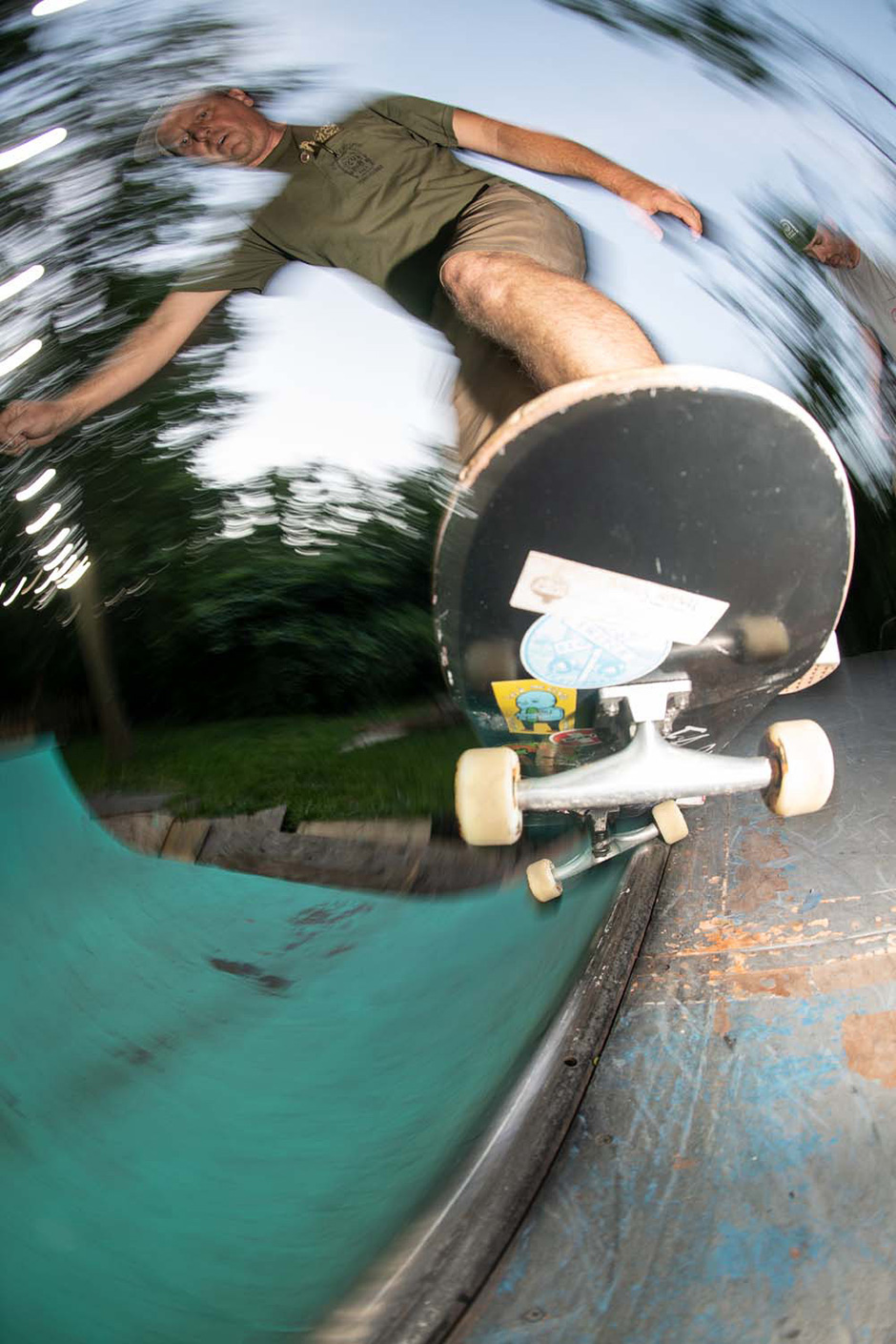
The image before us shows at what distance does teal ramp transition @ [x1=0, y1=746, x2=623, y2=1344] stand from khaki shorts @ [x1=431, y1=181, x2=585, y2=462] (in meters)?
0.94

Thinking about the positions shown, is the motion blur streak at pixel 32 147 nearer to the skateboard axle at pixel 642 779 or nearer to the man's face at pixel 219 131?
the man's face at pixel 219 131

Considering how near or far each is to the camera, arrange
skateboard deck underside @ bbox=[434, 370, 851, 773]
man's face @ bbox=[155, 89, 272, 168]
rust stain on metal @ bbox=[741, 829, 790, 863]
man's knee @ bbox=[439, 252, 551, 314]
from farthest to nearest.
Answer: rust stain on metal @ bbox=[741, 829, 790, 863] → man's knee @ bbox=[439, 252, 551, 314] → man's face @ bbox=[155, 89, 272, 168] → skateboard deck underside @ bbox=[434, 370, 851, 773]

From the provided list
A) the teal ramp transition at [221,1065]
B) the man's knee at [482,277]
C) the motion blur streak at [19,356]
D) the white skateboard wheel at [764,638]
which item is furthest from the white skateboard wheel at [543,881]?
the motion blur streak at [19,356]

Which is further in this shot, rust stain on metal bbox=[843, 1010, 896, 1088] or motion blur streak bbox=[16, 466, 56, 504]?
motion blur streak bbox=[16, 466, 56, 504]

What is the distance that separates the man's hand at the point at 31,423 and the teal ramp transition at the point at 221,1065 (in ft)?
1.66

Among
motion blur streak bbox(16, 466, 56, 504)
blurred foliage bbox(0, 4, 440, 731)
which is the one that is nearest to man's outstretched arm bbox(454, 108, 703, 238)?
blurred foliage bbox(0, 4, 440, 731)

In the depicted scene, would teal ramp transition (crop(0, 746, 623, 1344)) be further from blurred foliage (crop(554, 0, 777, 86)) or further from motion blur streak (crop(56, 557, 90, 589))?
blurred foliage (crop(554, 0, 777, 86))

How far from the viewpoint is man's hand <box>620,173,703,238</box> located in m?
1.31

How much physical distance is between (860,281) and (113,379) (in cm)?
139

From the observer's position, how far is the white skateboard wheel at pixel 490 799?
1.12 metres

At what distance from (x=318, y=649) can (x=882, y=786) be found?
48.8 inches

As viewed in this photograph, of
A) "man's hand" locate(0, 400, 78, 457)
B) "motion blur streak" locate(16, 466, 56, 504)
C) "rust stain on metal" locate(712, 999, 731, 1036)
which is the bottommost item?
"rust stain on metal" locate(712, 999, 731, 1036)

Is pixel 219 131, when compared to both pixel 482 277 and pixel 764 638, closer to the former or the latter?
pixel 482 277

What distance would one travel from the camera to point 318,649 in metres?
1.37
